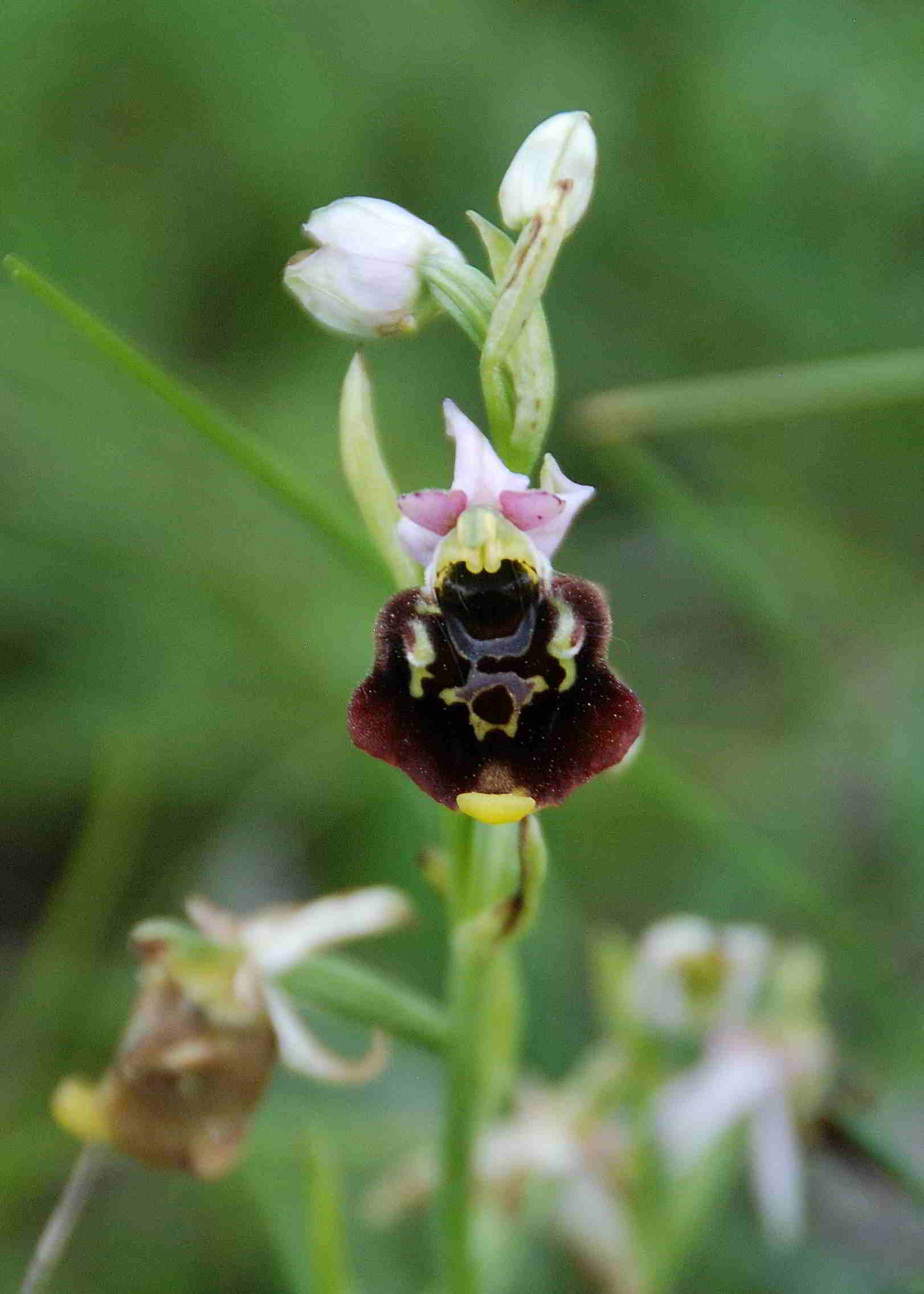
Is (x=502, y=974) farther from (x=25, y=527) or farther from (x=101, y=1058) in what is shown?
(x=25, y=527)

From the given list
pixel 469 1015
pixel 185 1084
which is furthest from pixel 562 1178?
pixel 185 1084

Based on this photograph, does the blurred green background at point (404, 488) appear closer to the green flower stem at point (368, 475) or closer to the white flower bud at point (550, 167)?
the green flower stem at point (368, 475)

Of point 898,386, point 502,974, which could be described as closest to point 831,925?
point 502,974

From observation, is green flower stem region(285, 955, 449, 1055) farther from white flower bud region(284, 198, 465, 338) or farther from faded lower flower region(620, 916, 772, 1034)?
white flower bud region(284, 198, 465, 338)

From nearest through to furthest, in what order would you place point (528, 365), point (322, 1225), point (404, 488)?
1. point (528, 365)
2. point (322, 1225)
3. point (404, 488)

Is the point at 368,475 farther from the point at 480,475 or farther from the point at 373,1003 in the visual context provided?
the point at 373,1003

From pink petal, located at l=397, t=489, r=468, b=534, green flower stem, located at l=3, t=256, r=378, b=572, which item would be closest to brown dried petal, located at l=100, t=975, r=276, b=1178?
green flower stem, located at l=3, t=256, r=378, b=572

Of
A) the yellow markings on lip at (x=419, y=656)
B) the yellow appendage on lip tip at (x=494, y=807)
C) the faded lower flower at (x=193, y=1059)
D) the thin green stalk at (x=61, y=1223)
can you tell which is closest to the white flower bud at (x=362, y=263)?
the yellow markings on lip at (x=419, y=656)
